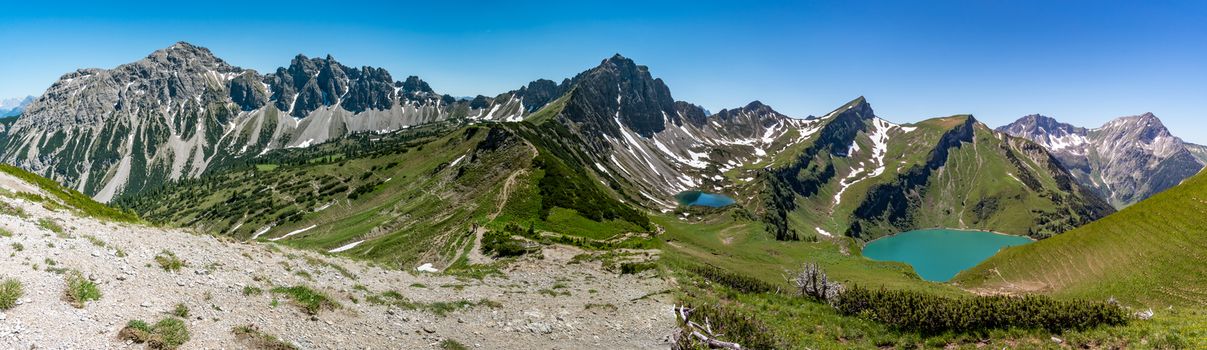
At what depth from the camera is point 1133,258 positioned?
1806 inches

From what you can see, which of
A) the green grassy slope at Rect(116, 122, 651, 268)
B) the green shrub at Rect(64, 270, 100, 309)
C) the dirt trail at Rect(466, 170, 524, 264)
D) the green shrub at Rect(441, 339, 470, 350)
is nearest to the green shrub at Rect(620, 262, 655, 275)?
the dirt trail at Rect(466, 170, 524, 264)

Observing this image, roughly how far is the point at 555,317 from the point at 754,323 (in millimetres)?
10780

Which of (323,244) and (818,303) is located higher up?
(818,303)

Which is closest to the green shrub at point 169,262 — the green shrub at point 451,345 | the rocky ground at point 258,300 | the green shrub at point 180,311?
the rocky ground at point 258,300

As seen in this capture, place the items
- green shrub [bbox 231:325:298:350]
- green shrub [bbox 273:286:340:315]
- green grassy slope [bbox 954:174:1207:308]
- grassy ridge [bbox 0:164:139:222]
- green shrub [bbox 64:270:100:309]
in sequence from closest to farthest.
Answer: green shrub [bbox 64:270:100:309] → green shrub [bbox 231:325:298:350] → green shrub [bbox 273:286:340:315] → grassy ridge [bbox 0:164:139:222] → green grassy slope [bbox 954:174:1207:308]

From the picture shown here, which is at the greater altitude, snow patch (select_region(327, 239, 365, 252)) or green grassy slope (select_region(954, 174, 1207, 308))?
green grassy slope (select_region(954, 174, 1207, 308))

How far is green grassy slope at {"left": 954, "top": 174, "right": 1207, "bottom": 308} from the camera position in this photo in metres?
41.5

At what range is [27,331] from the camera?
12953mm

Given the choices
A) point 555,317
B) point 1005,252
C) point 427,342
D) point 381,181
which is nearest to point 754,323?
point 555,317

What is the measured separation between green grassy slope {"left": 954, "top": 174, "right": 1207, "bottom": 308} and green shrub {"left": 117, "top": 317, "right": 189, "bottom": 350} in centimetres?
6107

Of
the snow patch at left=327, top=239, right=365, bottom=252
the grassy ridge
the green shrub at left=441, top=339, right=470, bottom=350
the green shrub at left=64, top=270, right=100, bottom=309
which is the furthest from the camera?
the snow patch at left=327, top=239, right=365, bottom=252

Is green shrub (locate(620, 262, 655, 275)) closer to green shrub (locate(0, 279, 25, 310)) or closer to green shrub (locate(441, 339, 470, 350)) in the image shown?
green shrub (locate(441, 339, 470, 350))

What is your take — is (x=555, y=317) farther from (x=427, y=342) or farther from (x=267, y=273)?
(x=267, y=273)

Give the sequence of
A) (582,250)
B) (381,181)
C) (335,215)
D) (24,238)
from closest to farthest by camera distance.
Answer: (24,238), (582,250), (335,215), (381,181)
